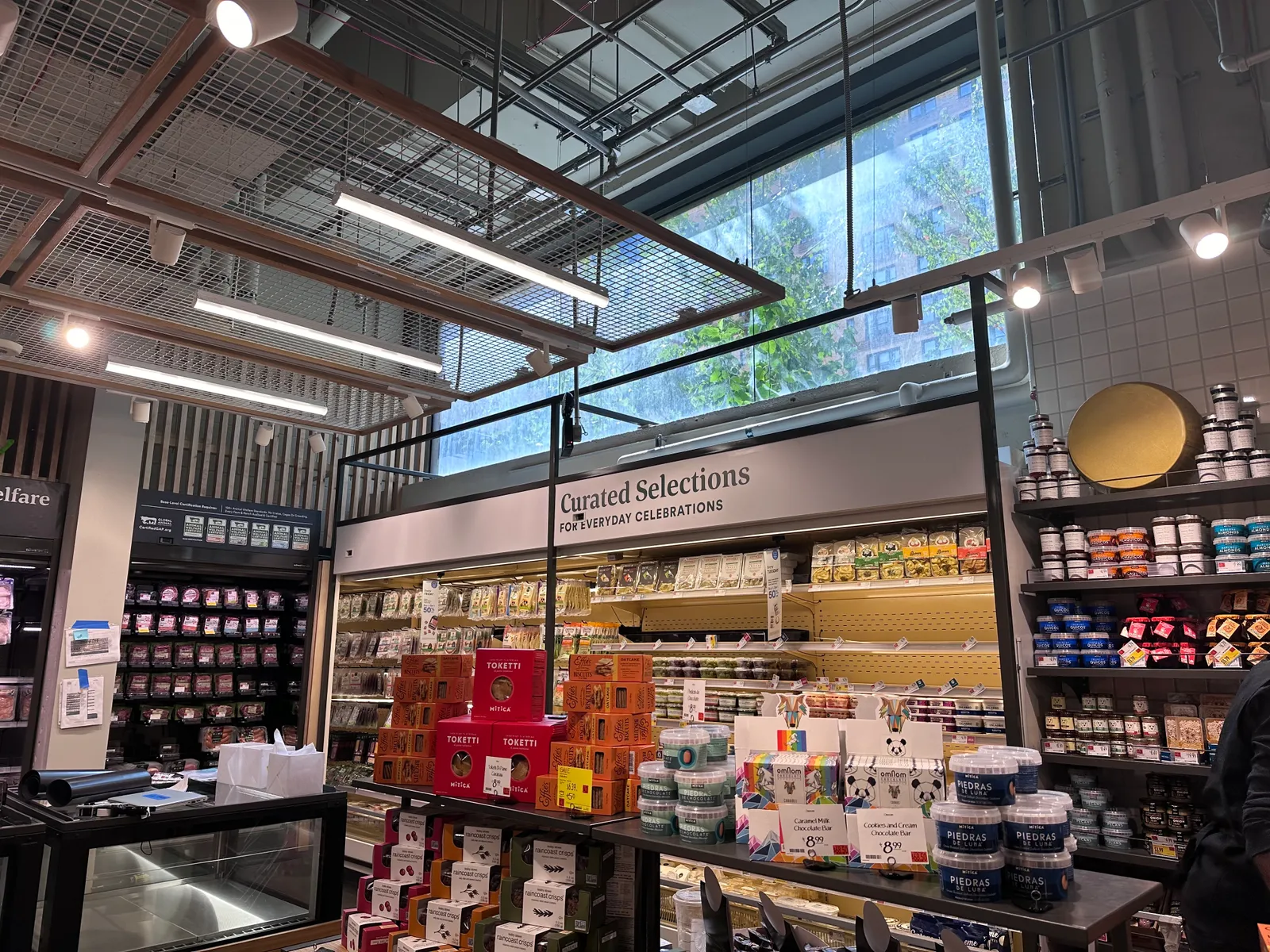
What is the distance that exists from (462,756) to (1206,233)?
3.42m

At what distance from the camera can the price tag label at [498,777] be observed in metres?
2.92

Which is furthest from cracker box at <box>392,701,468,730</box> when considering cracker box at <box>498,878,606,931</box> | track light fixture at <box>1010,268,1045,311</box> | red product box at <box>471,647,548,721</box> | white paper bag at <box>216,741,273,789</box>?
track light fixture at <box>1010,268,1045,311</box>

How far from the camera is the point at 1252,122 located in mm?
4172

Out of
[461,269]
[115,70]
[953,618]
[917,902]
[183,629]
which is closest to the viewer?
[917,902]

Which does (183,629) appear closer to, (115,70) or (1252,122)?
(115,70)

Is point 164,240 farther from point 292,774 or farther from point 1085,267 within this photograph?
point 1085,267

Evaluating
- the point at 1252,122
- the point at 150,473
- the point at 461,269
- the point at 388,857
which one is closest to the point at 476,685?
the point at 388,857

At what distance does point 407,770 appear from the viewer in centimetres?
332

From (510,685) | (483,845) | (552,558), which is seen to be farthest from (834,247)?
(483,845)

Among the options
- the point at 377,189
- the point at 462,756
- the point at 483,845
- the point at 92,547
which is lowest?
the point at 483,845

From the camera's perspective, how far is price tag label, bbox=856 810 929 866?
197cm

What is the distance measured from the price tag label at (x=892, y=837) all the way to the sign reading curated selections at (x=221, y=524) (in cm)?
633

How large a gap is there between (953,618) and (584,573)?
2600 millimetres

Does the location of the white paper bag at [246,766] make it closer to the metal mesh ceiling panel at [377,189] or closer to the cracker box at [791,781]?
the metal mesh ceiling panel at [377,189]
